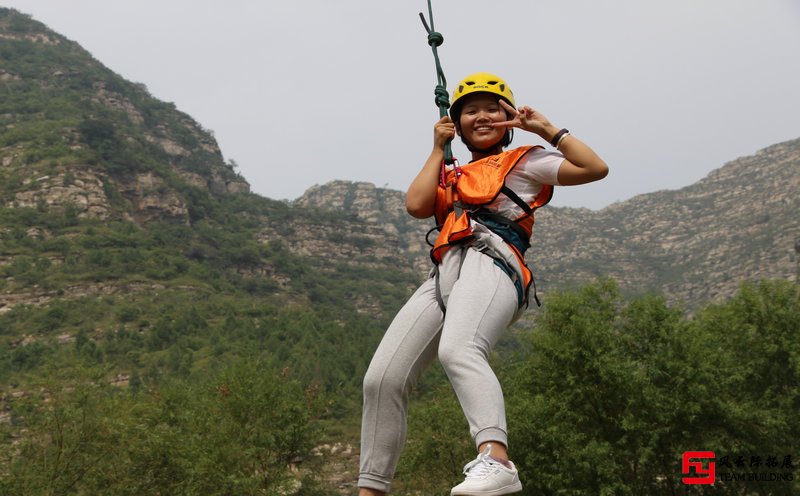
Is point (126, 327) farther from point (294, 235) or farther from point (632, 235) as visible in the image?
point (632, 235)

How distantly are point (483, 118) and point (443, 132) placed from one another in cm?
27

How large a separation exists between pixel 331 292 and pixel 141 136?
156ft

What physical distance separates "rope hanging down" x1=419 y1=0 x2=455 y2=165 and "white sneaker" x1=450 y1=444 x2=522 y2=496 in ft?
4.97

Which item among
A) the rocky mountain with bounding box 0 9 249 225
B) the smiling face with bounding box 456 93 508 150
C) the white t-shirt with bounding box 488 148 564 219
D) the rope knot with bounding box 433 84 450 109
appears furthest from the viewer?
the rocky mountain with bounding box 0 9 249 225

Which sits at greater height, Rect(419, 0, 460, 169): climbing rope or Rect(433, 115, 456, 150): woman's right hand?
Rect(419, 0, 460, 169): climbing rope

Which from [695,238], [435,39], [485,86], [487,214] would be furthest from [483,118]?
[695,238]

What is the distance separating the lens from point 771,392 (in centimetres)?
2186

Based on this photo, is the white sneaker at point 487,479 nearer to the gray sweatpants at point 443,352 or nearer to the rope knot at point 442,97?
the gray sweatpants at point 443,352

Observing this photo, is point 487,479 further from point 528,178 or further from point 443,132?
point 443,132

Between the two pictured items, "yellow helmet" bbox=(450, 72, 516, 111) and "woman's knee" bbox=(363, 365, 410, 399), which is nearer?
"woman's knee" bbox=(363, 365, 410, 399)

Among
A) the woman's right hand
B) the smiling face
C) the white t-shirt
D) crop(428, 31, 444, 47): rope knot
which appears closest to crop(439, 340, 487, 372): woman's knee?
the white t-shirt

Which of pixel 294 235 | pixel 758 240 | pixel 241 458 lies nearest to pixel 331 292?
pixel 294 235

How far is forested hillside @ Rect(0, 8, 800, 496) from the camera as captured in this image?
19.6 metres

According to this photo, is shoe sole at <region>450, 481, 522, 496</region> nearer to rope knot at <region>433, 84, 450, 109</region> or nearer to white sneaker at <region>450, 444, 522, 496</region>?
white sneaker at <region>450, 444, 522, 496</region>
